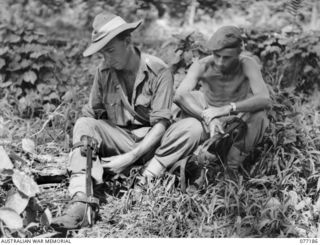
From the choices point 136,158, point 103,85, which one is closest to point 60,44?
point 103,85

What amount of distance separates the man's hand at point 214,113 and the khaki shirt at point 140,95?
0.25 metres

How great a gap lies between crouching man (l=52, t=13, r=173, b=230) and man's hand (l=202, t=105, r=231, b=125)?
26 centimetres

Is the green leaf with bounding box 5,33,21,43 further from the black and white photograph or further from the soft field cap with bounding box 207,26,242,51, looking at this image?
the soft field cap with bounding box 207,26,242,51

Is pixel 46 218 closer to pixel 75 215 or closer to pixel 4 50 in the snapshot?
pixel 75 215

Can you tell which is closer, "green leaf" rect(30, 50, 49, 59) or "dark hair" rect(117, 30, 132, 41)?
"dark hair" rect(117, 30, 132, 41)

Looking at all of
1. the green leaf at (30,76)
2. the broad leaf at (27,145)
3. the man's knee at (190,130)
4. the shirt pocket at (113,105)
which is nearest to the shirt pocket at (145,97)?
the shirt pocket at (113,105)

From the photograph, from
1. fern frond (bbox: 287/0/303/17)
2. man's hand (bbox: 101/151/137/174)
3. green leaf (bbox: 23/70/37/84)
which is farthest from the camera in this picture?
fern frond (bbox: 287/0/303/17)

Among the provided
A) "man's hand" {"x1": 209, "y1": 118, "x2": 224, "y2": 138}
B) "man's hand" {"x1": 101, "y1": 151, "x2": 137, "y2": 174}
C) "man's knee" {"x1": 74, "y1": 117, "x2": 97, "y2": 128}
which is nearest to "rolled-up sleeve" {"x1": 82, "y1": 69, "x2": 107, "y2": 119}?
"man's knee" {"x1": 74, "y1": 117, "x2": 97, "y2": 128}

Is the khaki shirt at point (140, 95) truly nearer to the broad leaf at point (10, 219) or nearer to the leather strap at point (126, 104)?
the leather strap at point (126, 104)

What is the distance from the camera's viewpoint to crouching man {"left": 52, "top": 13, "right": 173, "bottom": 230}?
4.12 metres

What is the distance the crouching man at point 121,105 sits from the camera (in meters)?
4.12

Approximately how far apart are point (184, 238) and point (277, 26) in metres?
2.96

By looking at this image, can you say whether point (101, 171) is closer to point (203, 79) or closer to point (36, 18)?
point (203, 79)

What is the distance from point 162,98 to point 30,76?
1.75 meters
